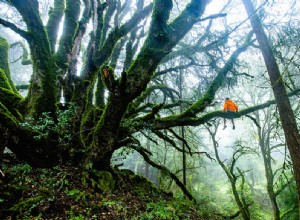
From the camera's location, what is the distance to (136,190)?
19.5 feet

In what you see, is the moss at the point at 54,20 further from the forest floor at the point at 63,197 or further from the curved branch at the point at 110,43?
the forest floor at the point at 63,197

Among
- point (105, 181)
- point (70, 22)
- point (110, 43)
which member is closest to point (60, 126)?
point (105, 181)

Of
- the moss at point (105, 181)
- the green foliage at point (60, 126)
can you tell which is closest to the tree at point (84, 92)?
the green foliage at point (60, 126)

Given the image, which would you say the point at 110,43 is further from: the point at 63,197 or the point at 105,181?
the point at 63,197

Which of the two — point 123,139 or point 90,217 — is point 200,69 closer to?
point 123,139

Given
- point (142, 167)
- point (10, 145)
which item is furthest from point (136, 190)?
point (142, 167)

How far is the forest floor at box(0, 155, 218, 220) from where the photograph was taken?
331cm

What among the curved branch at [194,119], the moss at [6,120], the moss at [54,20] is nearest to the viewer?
the moss at [6,120]

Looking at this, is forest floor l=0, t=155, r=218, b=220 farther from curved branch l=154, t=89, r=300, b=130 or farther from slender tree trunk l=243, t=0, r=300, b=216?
slender tree trunk l=243, t=0, r=300, b=216

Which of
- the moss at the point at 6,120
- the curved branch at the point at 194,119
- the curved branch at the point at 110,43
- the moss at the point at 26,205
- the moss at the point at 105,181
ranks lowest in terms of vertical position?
the moss at the point at 26,205

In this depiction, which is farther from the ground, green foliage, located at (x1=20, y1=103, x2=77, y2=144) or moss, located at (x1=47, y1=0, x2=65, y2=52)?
moss, located at (x1=47, y1=0, x2=65, y2=52)

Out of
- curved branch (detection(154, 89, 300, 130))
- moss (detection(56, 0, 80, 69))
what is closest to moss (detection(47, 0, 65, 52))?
moss (detection(56, 0, 80, 69))

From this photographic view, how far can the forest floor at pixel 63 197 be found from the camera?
10.8 ft

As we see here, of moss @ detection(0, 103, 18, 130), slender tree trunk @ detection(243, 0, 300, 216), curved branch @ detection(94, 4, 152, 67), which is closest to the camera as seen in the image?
moss @ detection(0, 103, 18, 130)
